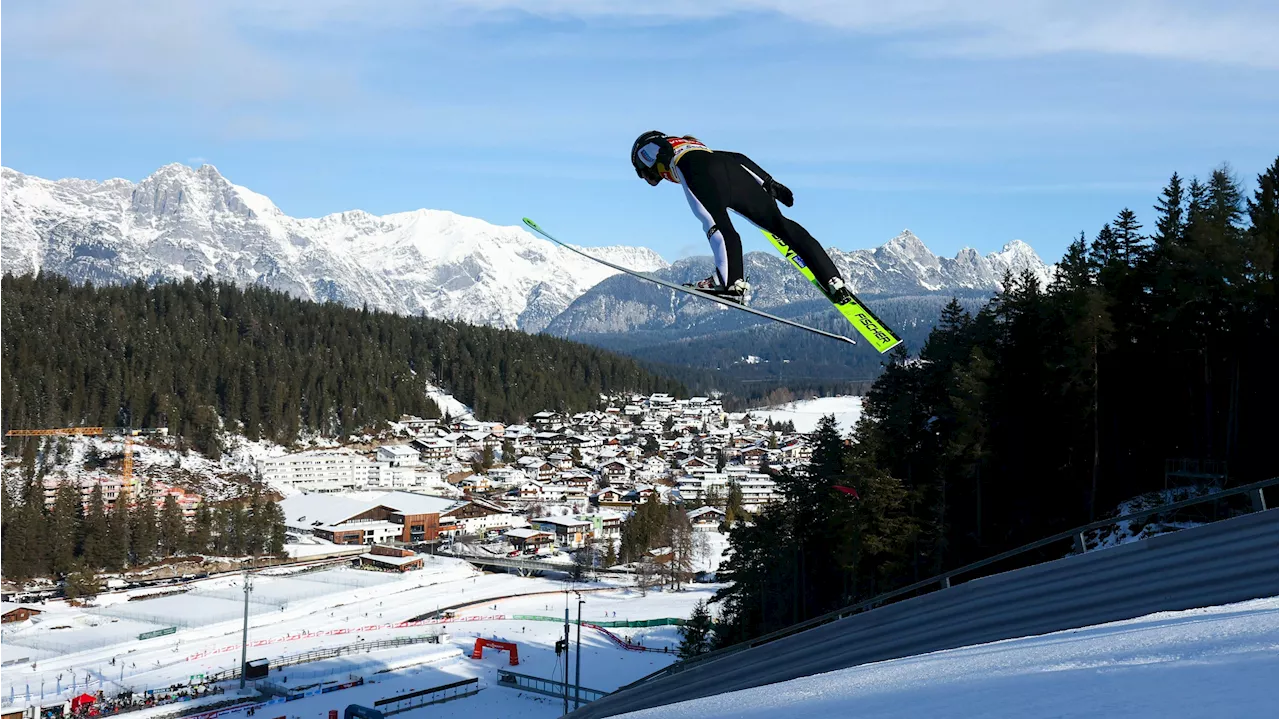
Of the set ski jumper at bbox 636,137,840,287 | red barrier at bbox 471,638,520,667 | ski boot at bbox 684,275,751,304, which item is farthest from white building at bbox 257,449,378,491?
ski jumper at bbox 636,137,840,287

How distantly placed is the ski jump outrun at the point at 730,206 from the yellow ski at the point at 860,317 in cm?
1

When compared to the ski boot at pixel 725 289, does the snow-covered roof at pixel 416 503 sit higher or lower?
lower

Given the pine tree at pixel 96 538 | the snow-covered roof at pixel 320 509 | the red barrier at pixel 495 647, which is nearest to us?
the red barrier at pixel 495 647

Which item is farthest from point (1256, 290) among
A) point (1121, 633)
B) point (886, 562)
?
point (1121, 633)

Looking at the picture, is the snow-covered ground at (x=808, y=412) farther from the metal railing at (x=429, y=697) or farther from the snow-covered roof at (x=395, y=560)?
the metal railing at (x=429, y=697)

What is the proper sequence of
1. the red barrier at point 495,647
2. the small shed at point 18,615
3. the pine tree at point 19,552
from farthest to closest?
the pine tree at point 19,552 → the small shed at point 18,615 → the red barrier at point 495,647

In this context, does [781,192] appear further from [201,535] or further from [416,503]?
[416,503]

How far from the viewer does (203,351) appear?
114812 mm

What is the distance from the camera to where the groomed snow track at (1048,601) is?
9367mm

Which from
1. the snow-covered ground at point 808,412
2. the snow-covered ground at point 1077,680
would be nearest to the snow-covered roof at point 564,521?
the snow-covered ground at point 1077,680

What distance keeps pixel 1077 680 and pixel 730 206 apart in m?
4.79

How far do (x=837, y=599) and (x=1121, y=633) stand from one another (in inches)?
840

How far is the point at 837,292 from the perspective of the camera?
9.32m

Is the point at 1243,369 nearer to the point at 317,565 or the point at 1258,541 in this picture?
the point at 1258,541
